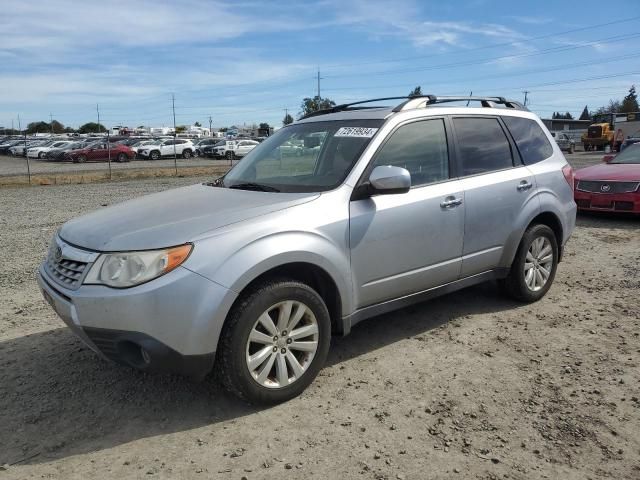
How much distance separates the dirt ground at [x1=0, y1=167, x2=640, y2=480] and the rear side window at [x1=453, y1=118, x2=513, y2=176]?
135 centimetres

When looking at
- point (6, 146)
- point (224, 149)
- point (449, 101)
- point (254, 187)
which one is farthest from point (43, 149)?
point (449, 101)

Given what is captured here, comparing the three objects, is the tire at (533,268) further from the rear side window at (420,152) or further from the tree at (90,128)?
the tree at (90,128)

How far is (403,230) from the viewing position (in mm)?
3896

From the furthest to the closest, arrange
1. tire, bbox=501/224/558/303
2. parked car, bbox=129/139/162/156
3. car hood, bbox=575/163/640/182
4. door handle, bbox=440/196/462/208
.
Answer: parked car, bbox=129/139/162/156 < car hood, bbox=575/163/640/182 < tire, bbox=501/224/558/303 < door handle, bbox=440/196/462/208

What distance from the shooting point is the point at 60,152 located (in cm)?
3850

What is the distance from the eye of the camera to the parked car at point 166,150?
39.7m

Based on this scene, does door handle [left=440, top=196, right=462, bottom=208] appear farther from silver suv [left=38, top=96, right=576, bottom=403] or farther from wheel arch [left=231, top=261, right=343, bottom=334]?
wheel arch [left=231, top=261, right=343, bottom=334]

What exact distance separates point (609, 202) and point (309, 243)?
26.3 ft

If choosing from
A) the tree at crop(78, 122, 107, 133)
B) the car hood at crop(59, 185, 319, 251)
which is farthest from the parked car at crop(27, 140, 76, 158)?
the tree at crop(78, 122, 107, 133)

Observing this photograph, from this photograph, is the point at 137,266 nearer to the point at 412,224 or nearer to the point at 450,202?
the point at 412,224

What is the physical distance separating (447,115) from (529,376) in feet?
7.03

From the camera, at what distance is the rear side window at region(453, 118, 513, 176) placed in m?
4.52

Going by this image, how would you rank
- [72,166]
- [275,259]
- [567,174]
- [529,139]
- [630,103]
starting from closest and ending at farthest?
1. [275,259]
2. [529,139]
3. [567,174]
4. [72,166]
5. [630,103]

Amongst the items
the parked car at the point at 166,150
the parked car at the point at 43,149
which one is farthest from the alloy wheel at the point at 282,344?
the parked car at the point at 43,149
